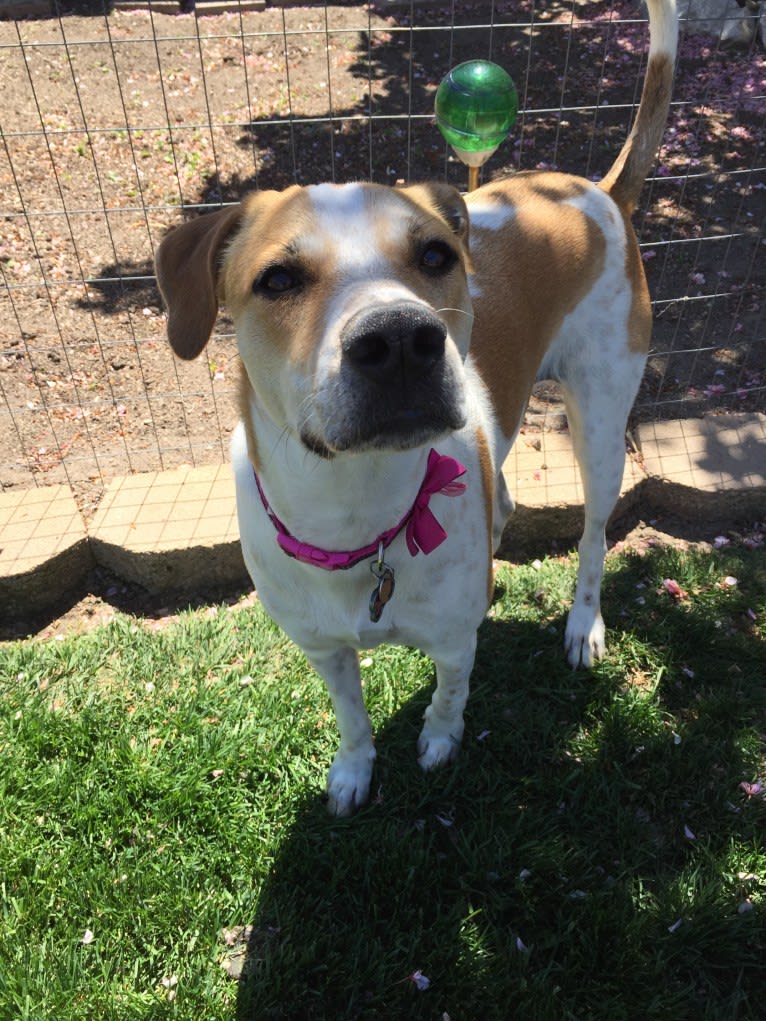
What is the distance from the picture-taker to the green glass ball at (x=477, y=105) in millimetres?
3020

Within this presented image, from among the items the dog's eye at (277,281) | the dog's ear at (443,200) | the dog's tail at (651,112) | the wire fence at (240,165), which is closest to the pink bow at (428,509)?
the dog's eye at (277,281)

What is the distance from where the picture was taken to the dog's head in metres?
1.68

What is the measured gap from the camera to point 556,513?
411 centimetres

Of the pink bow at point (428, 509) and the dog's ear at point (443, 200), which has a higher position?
the dog's ear at point (443, 200)

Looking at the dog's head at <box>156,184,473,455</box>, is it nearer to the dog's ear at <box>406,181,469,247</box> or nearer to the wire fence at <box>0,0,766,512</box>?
the dog's ear at <box>406,181,469,247</box>

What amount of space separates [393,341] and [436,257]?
0.55 meters

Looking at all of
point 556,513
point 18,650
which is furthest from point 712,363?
point 18,650

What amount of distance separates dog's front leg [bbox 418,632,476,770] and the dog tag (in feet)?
1.29

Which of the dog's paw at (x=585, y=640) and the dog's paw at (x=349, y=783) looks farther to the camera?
the dog's paw at (x=585, y=640)

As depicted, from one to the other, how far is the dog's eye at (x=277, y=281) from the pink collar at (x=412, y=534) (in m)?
0.58

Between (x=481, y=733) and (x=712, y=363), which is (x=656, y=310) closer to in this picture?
(x=712, y=363)

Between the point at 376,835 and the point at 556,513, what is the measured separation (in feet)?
6.29

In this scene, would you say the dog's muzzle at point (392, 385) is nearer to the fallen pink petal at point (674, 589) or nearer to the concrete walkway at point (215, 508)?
the concrete walkway at point (215, 508)

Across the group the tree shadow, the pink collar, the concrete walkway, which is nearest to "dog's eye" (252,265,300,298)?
the pink collar
